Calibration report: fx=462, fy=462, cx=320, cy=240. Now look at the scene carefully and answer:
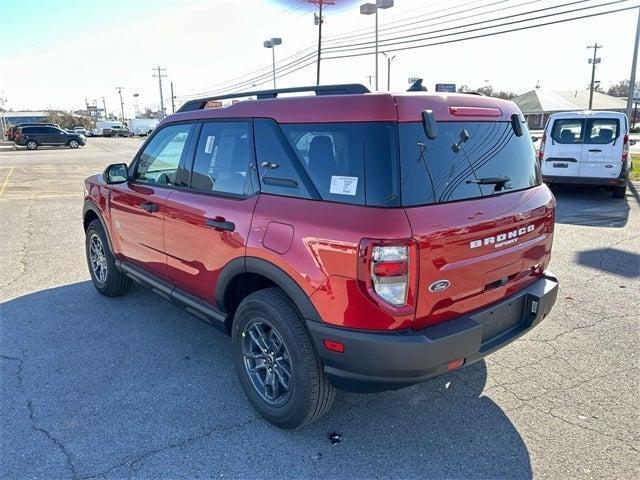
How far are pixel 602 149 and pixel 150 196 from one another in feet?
32.3

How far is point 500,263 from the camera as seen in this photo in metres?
2.63

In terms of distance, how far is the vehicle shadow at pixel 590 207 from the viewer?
8.29 metres

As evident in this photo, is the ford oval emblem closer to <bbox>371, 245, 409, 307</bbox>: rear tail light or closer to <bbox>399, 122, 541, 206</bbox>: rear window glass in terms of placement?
<bbox>371, 245, 409, 307</bbox>: rear tail light

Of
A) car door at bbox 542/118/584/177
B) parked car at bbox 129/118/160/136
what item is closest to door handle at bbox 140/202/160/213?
car door at bbox 542/118/584/177

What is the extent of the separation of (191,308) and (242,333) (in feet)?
2.25

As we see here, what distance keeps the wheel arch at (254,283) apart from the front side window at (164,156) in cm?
100

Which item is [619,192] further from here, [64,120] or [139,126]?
[64,120]

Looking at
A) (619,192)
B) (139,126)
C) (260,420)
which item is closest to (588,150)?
(619,192)

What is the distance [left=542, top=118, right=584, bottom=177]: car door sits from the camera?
10.3 m

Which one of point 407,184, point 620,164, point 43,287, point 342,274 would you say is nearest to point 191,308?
point 342,274

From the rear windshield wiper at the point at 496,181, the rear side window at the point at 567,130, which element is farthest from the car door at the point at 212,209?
the rear side window at the point at 567,130

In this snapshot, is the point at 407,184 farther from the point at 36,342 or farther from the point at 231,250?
the point at 36,342

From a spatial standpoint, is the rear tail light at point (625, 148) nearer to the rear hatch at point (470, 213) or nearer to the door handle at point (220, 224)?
the rear hatch at point (470, 213)

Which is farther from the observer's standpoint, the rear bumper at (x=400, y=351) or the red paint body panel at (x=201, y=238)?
the red paint body panel at (x=201, y=238)
